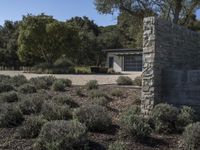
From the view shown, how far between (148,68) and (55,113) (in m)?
3.40

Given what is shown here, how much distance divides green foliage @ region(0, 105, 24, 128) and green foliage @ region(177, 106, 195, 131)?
4281 mm

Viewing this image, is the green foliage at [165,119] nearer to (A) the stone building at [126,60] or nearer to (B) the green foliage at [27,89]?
(B) the green foliage at [27,89]

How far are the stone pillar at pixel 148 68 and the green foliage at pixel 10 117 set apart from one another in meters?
3.84

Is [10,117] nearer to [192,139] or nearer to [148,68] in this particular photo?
[148,68]

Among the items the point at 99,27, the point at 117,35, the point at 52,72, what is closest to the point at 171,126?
the point at 52,72

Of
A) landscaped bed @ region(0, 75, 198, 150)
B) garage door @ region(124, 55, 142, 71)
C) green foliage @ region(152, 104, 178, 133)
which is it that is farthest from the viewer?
garage door @ region(124, 55, 142, 71)

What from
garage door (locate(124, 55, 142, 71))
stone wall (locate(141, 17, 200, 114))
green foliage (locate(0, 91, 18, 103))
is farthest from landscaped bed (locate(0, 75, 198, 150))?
garage door (locate(124, 55, 142, 71))

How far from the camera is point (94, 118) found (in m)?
9.99

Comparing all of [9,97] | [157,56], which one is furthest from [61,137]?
[9,97]

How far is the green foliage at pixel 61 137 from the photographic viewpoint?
798 cm

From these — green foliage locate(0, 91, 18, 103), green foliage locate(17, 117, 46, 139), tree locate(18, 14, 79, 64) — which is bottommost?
green foliage locate(17, 117, 46, 139)

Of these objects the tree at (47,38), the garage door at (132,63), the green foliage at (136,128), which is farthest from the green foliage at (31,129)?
the garage door at (132,63)

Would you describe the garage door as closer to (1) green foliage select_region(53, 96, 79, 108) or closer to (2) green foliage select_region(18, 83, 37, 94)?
(2) green foliage select_region(18, 83, 37, 94)

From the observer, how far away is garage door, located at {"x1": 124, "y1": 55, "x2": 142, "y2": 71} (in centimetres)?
5059
